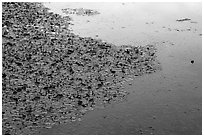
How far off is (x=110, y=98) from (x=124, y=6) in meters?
20.7

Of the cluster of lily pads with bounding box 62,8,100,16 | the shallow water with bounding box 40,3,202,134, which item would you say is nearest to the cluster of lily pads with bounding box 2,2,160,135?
the shallow water with bounding box 40,3,202,134

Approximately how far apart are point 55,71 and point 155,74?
5547 millimetres

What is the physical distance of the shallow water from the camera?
13211mm

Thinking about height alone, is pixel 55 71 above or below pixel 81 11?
below

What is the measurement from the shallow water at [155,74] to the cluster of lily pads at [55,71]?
71 cm

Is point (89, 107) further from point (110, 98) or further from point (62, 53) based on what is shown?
point (62, 53)

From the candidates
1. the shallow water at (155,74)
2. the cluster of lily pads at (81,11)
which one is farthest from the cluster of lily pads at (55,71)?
the cluster of lily pads at (81,11)

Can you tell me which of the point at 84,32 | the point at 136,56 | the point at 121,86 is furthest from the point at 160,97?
the point at 84,32

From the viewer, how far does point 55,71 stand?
17297mm

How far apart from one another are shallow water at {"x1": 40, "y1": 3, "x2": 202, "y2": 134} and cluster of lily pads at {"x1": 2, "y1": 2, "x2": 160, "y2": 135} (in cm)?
71

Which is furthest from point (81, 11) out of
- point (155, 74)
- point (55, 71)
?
point (155, 74)

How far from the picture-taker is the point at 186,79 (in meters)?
17.5

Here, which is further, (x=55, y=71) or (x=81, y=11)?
(x=81, y=11)

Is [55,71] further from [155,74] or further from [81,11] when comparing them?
[81,11]
